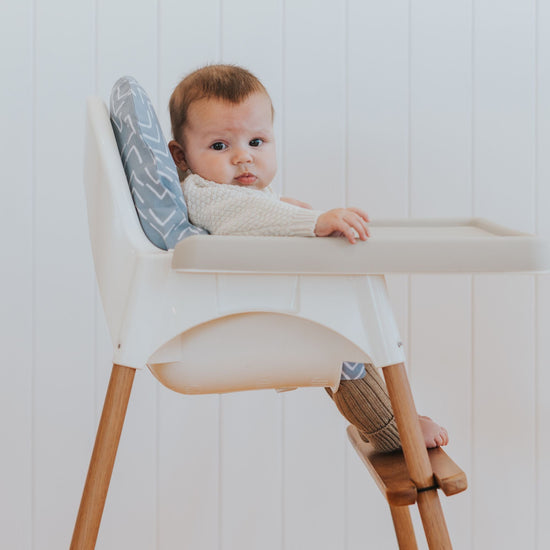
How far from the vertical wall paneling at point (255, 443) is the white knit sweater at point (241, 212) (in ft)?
1.86

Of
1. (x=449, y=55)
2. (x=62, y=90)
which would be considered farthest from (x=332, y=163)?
(x=62, y=90)

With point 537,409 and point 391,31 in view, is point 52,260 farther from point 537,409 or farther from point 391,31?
point 537,409

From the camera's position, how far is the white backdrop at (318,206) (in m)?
1.50

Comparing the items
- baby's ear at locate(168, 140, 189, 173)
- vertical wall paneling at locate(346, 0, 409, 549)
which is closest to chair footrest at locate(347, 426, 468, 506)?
baby's ear at locate(168, 140, 189, 173)

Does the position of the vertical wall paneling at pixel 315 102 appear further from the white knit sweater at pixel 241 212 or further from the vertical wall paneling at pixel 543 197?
the white knit sweater at pixel 241 212

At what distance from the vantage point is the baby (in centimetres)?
98

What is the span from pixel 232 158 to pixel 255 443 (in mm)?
685

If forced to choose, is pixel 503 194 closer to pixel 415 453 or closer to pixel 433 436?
pixel 433 436

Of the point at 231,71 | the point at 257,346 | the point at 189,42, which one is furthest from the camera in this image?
the point at 189,42

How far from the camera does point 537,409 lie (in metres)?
1.54

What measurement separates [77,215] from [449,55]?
766 millimetres

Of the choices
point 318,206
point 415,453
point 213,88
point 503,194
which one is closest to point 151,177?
point 213,88

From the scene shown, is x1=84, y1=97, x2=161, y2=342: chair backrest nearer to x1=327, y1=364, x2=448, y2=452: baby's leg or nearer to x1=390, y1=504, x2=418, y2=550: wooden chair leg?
x1=327, y1=364, x2=448, y2=452: baby's leg

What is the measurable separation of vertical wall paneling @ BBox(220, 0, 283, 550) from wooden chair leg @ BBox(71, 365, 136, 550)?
27.1 inches
